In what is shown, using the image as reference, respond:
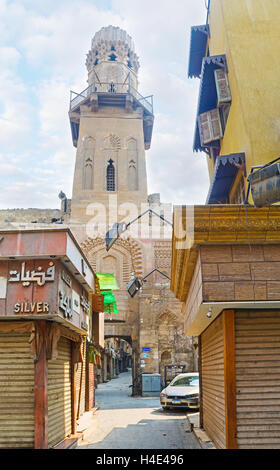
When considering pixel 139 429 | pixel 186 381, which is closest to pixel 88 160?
pixel 186 381

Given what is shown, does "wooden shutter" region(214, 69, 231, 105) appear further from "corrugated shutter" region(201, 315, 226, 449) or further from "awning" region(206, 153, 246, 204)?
"corrugated shutter" region(201, 315, 226, 449)

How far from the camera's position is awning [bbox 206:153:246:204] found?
7.61m

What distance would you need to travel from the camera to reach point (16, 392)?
6488mm

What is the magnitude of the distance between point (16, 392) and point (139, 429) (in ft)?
14.6

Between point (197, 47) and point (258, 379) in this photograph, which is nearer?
point (258, 379)

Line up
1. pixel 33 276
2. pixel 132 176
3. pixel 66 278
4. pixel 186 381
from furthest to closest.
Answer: pixel 132 176 → pixel 186 381 → pixel 66 278 → pixel 33 276

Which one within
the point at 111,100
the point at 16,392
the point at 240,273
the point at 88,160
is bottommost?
the point at 16,392

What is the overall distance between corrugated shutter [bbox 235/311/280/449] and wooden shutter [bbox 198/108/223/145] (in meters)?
5.45

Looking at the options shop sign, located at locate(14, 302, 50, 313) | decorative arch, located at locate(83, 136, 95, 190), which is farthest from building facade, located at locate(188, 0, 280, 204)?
decorative arch, located at locate(83, 136, 95, 190)

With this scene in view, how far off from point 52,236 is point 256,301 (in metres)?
3.15

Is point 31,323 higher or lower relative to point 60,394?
higher

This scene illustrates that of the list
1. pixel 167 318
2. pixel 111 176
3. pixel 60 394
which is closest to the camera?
pixel 60 394

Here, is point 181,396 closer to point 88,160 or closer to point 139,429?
point 139,429
